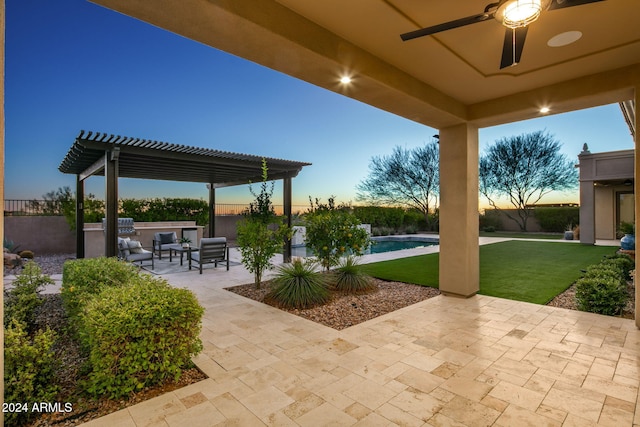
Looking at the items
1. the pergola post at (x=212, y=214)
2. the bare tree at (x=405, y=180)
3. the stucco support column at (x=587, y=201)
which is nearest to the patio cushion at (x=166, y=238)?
the pergola post at (x=212, y=214)

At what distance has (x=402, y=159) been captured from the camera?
2091cm

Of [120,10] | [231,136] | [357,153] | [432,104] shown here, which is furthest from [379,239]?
[120,10]

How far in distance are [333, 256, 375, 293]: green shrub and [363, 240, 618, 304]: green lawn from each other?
1218 mm

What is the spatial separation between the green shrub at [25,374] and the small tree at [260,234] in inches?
137

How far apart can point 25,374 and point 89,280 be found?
1.50 m

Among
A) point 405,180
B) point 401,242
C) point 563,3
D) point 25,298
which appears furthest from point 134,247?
point 405,180

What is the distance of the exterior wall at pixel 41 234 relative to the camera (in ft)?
32.5

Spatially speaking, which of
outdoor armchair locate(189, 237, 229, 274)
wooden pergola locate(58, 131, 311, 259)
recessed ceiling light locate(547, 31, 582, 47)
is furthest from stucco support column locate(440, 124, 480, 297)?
outdoor armchair locate(189, 237, 229, 274)

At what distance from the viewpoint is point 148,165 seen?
348 inches

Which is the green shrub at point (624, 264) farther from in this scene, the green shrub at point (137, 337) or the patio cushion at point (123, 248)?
the patio cushion at point (123, 248)

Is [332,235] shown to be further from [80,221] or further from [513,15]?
[80,221]

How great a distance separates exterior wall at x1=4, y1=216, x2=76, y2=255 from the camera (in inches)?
390

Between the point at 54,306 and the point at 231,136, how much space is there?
12.0m

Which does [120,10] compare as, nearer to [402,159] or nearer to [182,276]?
[182,276]
